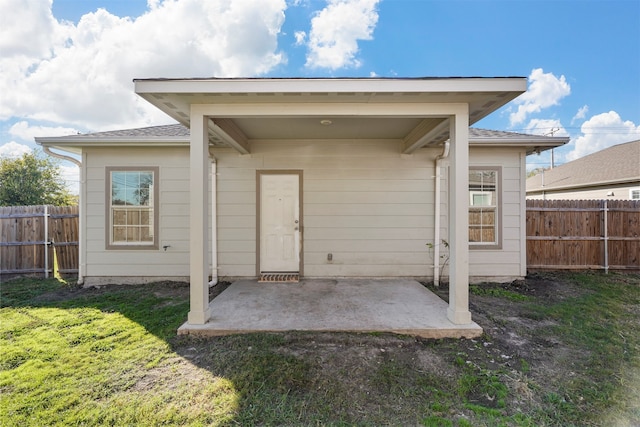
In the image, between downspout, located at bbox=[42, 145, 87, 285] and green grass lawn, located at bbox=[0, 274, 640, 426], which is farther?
downspout, located at bbox=[42, 145, 87, 285]

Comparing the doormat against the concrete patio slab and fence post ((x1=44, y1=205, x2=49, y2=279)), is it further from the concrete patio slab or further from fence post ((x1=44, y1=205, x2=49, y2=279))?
fence post ((x1=44, y1=205, x2=49, y2=279))

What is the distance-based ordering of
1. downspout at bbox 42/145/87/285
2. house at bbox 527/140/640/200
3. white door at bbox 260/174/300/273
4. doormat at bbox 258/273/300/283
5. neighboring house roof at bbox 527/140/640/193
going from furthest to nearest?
neighboring house roof at bbox 527/140/640/193 < house at bbox 527/140/640/200 < white door at bbox 260/174/300/273 < downspout at bbox 42/145/87/285 < doormat at bbox 258/273/300/283

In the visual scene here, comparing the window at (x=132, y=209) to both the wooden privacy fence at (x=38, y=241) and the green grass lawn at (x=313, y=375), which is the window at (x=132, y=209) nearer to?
the wooden privacy fence at (x=38, y=241)

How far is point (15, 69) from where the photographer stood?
574 centimetres

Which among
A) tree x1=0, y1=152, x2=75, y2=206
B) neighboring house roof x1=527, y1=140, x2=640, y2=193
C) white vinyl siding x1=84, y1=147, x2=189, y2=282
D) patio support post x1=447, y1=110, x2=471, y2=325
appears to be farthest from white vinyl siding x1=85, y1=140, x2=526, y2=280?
tree x1=0, y1=152, x2=75, y2=206

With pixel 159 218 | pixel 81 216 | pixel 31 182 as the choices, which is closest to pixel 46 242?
pixel 81 216

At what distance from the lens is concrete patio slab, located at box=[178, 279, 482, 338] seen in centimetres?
307

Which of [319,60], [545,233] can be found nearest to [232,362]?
[545,233]

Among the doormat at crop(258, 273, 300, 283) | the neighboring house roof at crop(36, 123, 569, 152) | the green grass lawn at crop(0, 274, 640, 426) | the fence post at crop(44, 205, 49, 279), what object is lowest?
the green grass lawn at crop(0, 274, 640, 426)

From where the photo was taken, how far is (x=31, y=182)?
12.2 metres

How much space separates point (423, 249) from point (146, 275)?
5.19 meters

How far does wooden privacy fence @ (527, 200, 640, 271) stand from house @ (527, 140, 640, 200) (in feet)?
15.8

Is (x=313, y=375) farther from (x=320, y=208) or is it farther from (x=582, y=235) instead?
(x=582, y=235)

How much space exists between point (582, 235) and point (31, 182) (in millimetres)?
19439
